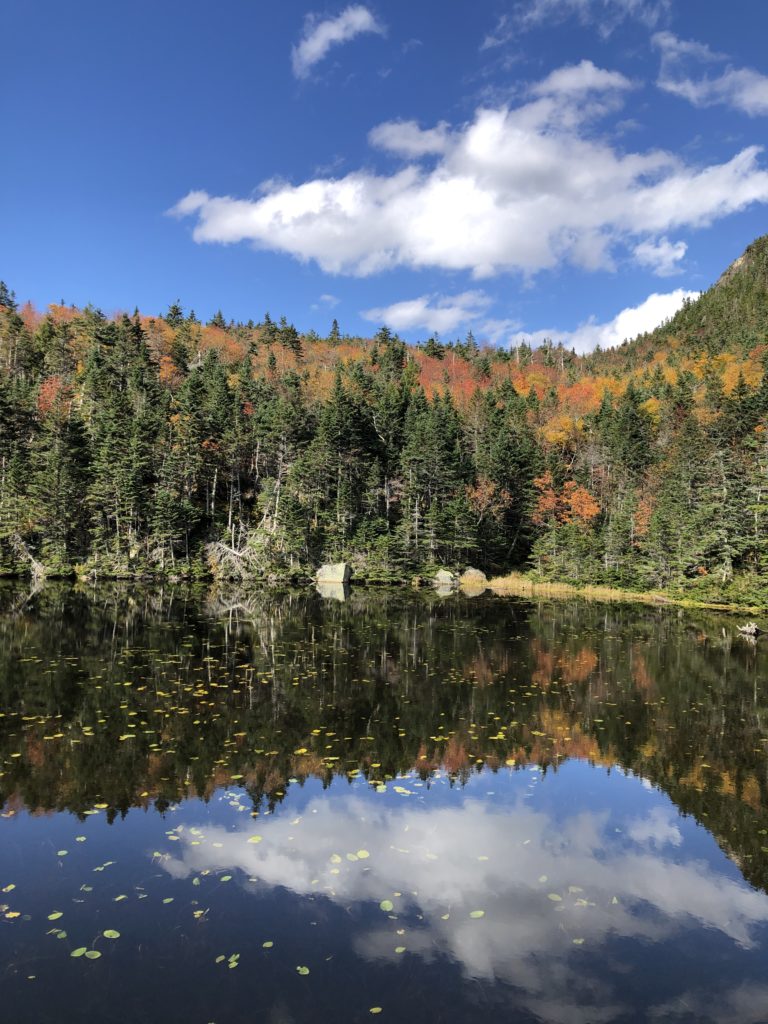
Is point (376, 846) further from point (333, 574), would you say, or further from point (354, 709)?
point (333, 574)

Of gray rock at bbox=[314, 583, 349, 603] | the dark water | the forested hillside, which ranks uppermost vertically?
the forested hillside

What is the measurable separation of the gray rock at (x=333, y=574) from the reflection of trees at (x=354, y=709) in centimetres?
2436

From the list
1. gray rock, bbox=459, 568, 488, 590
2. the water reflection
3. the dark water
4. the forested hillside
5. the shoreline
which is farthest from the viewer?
gray rock, bbox=459, 568, 488, 590

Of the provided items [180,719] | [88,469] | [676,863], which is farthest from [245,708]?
[88,469]

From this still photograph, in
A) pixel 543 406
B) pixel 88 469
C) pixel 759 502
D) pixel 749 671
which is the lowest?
pixel 749 671

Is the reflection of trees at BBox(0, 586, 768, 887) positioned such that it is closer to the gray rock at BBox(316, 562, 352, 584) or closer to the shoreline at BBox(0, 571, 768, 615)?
the shoreline at BBox(0, 571, 768, 615)

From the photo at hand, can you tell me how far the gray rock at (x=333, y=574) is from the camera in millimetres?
52500

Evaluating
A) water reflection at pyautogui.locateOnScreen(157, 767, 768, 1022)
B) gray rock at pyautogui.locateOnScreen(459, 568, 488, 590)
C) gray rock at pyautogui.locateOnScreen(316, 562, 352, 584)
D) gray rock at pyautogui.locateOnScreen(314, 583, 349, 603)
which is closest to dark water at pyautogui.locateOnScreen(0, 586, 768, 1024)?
water reflection at pyautogui.locateOnScreen(157, 767, 768, 1022)

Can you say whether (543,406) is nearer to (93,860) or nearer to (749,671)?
(749,671)

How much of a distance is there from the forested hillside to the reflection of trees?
22.6 metres

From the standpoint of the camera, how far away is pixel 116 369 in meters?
66.5

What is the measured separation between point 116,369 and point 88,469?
21.2m

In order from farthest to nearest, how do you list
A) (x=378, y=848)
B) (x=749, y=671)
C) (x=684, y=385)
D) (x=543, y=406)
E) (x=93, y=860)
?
(x=543, y=406), (x=684, y=385), (x=749, y=671), (x=378, y=848), (x=93, y=860)

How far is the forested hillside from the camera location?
4772cm
